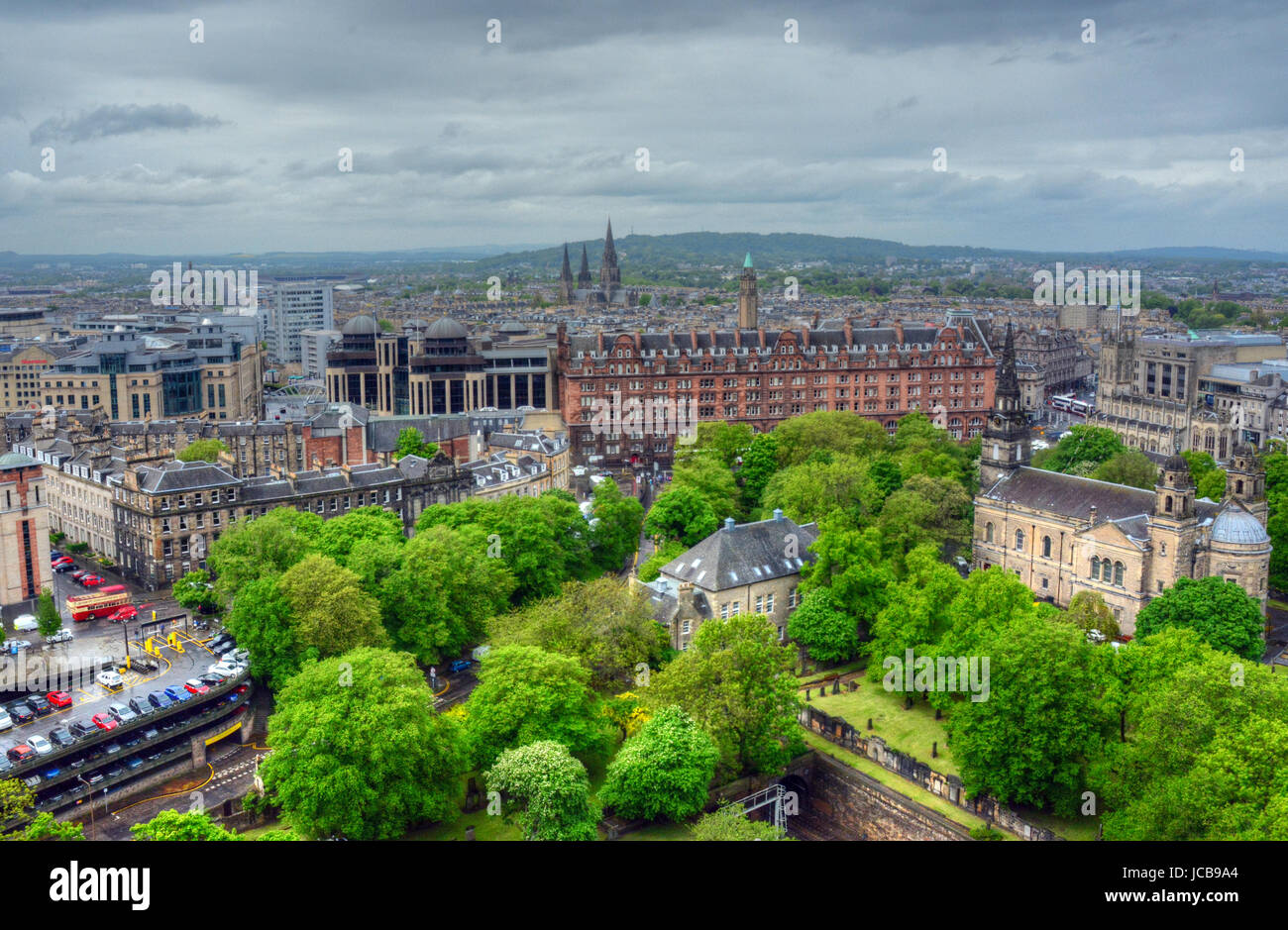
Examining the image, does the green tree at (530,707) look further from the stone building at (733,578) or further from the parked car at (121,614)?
the parked car at (121,614)

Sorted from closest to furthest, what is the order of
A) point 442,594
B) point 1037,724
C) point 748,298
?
point 1037,724, point 442,594, point 748,298

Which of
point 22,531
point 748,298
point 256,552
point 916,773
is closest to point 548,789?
point 916,773

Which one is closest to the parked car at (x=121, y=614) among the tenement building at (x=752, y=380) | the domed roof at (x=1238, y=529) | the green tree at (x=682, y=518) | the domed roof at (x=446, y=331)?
the green tree at (x=682, y=518)

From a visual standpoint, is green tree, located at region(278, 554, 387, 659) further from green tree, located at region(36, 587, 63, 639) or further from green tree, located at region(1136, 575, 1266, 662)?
green tree, located at region(1136, 575, 1266, 662)

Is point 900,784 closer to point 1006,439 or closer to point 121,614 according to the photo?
point 1006,439

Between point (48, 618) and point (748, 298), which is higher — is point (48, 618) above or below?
below
